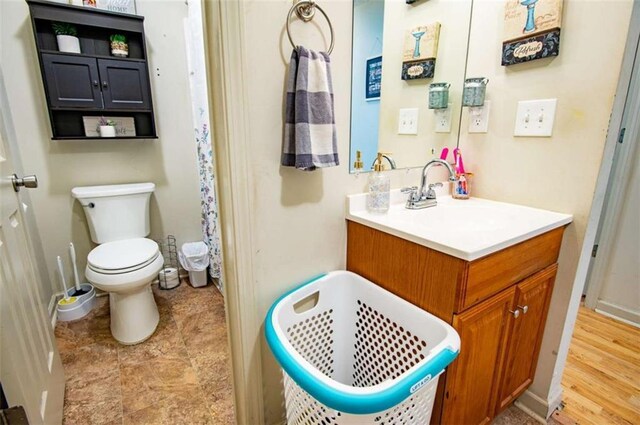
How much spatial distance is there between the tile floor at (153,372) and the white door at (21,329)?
16 centimetres

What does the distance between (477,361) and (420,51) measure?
1.27 meters

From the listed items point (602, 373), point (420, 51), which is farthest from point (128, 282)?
point (602, 373)

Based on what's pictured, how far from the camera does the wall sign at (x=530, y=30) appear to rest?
1127 millimetres

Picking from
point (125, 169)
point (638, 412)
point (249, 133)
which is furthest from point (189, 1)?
point (638, 412)

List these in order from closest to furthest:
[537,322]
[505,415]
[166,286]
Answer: [537,322] → [505,415] → [166,286]

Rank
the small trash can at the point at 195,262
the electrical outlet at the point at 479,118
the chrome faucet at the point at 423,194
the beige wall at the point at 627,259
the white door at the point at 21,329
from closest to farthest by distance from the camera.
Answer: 1. the white door at the point at 21,329
2. the chrome faucet at the point at 423,194
3. the electrical outlet at the point at 479,118
4. the beige wall at the point at 627,259
5. the small trash can at the point at 195,262

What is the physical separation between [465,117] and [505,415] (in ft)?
4.35

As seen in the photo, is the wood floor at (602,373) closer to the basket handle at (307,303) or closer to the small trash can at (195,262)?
the basket handle at (307,303)

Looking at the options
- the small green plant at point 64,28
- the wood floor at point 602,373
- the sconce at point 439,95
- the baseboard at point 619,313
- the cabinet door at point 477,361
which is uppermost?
the small green plant at point 64,28

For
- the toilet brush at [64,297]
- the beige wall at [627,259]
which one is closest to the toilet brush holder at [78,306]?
the toilet brush at [64,297]

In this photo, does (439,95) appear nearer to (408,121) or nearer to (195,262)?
(408,121)

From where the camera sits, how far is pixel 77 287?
6.86ft

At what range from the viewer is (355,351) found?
118 centimetres

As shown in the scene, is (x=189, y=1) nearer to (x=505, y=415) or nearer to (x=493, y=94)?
(x=493, y=94)
